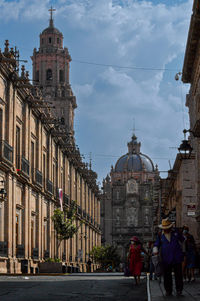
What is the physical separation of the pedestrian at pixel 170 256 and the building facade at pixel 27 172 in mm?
18526

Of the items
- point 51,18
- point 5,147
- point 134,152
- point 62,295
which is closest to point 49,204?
point 5,147

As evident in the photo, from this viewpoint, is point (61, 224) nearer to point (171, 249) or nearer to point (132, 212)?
point (171, 249)

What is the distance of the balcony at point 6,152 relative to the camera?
30059 mm

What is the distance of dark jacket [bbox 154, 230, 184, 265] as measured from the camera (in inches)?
472

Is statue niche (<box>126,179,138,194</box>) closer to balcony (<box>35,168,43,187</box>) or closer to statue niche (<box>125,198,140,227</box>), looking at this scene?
statue niche (<box>125,198,140,227</box>)

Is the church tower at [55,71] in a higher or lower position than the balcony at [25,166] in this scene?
higher

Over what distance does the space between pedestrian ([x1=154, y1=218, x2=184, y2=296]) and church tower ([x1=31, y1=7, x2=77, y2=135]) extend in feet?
215

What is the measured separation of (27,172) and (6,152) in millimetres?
5257

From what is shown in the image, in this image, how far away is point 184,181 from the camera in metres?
37.8

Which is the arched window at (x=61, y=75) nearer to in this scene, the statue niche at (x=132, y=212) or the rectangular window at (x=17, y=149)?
the rectangular window at (x=17, y=149)

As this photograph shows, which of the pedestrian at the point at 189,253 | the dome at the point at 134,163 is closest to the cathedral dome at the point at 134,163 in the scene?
the dome at the point at 134,163

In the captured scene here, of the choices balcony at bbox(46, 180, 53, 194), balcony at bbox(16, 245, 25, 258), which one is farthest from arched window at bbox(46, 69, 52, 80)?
balcony at bbox(16, 245, 25, 258)

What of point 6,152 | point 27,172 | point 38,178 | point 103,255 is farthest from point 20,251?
point 103,255

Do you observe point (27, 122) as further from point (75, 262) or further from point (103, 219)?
point (103, 219)
